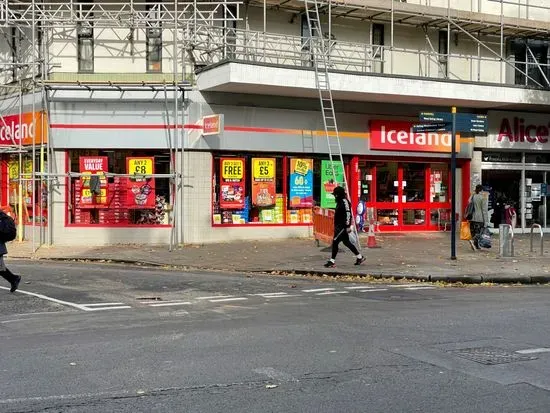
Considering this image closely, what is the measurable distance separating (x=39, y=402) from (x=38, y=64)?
14.6 meters

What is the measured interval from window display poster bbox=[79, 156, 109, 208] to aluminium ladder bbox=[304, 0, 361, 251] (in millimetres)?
6460

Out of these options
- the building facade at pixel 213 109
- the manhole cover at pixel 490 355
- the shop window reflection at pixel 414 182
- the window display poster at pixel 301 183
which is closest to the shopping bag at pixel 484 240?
the building facade at pixel 213 109

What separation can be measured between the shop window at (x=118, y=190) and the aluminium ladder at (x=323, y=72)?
4.81 metres

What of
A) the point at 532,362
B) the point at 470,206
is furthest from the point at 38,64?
the point at 532,362

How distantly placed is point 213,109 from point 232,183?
225 centimetres

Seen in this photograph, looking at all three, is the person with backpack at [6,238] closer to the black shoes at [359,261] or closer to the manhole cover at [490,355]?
the black shoes at [359,261]

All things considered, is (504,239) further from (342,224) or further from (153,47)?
(153,47)

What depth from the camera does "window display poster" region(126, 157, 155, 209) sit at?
736 inches

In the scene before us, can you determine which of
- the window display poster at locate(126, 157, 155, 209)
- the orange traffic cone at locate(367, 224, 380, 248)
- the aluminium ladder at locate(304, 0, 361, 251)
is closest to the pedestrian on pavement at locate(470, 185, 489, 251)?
the orange traffic cone at locate(367, 224, 380, 248)

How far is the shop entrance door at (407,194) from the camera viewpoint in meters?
21.3

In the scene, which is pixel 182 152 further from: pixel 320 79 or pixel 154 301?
pixel 154 301

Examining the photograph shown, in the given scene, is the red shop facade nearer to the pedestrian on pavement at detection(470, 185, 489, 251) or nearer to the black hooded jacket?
the pedestrian on pavement at detection(470, 185, 489, 251)

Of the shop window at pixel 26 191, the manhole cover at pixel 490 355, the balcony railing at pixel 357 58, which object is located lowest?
Answer: the manhole cover at pixel 490 355

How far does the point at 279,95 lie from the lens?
1927 centimetres
